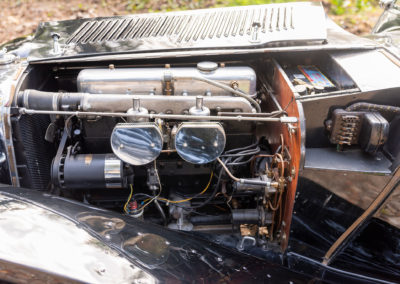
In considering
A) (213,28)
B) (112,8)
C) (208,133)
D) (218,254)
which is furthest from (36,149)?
(112,8)

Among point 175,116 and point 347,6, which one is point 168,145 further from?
point 347,6

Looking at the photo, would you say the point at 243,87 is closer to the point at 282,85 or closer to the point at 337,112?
the point at 282,85

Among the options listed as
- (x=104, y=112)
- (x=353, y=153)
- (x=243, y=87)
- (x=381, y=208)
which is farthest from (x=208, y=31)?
(x=381, y=208)

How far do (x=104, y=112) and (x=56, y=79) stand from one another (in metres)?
0.68

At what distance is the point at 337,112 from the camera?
1.62 meters

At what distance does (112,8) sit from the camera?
613 cm

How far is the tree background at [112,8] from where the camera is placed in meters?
5.78

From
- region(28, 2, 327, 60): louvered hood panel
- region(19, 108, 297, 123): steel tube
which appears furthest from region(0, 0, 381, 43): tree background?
region(19, 108, 297, 123): steel tube

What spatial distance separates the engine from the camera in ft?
5.43

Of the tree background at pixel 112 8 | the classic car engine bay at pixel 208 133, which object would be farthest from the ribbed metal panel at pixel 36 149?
the tree background at pixel 112 8

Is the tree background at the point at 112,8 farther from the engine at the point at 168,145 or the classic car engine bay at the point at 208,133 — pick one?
the engine at the point at 168,145

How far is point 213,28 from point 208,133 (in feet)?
3.18

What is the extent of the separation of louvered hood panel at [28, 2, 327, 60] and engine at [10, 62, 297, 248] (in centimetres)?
17

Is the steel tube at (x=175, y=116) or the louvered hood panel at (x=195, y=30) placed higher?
the louvered hood panel at (x=195, y=30)
